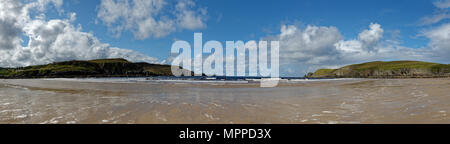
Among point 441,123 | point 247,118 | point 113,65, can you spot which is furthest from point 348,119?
point 113,65

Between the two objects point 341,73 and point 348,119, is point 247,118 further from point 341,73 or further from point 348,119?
point 341,73

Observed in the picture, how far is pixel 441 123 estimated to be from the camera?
5398 millimetres

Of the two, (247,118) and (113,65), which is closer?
(247,118)

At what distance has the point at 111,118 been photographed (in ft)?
21.5
